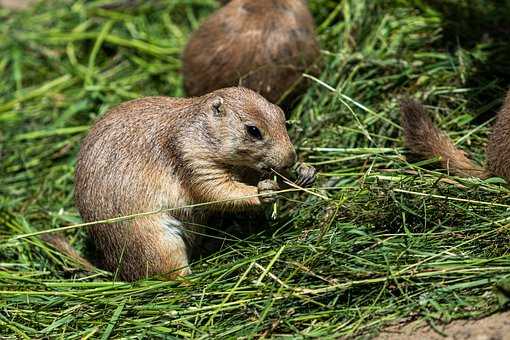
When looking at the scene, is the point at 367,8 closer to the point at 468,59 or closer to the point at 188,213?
the point at 468,59

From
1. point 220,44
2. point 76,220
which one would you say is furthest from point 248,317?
point 220,44

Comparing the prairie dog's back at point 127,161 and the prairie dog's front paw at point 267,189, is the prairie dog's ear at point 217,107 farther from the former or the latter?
the prairie dog's front paw at point 267,189

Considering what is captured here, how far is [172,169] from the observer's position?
5.46 metres

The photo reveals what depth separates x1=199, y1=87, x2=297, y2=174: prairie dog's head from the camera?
5109mm

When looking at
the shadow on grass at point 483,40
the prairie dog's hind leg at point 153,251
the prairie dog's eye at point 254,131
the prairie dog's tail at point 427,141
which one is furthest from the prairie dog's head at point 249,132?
the shadow on grass at point 483,40

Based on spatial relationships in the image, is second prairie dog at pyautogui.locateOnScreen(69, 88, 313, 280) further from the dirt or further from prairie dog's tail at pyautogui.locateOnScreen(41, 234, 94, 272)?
the dirt

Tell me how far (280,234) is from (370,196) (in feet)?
2.14

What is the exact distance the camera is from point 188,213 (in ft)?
18.0

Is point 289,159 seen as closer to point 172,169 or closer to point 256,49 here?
point 172,169

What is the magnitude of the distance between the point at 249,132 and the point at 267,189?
0.37 meters

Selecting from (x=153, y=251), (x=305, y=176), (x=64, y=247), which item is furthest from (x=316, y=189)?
(x=64, y=247)

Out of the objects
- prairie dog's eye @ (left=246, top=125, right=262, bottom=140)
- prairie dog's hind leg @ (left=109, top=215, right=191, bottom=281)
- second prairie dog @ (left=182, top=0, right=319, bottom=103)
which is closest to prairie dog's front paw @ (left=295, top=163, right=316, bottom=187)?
prairie dog's eye @ (left=246, top=125, right=262, bottom=140)

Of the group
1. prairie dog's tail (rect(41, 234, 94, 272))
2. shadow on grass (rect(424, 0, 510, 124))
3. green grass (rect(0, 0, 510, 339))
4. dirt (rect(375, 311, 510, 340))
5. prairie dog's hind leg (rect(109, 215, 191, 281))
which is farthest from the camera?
shadow on grass (rect(424, 0, 510, 124))

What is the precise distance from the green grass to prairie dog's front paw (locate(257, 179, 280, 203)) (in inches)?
12.0
